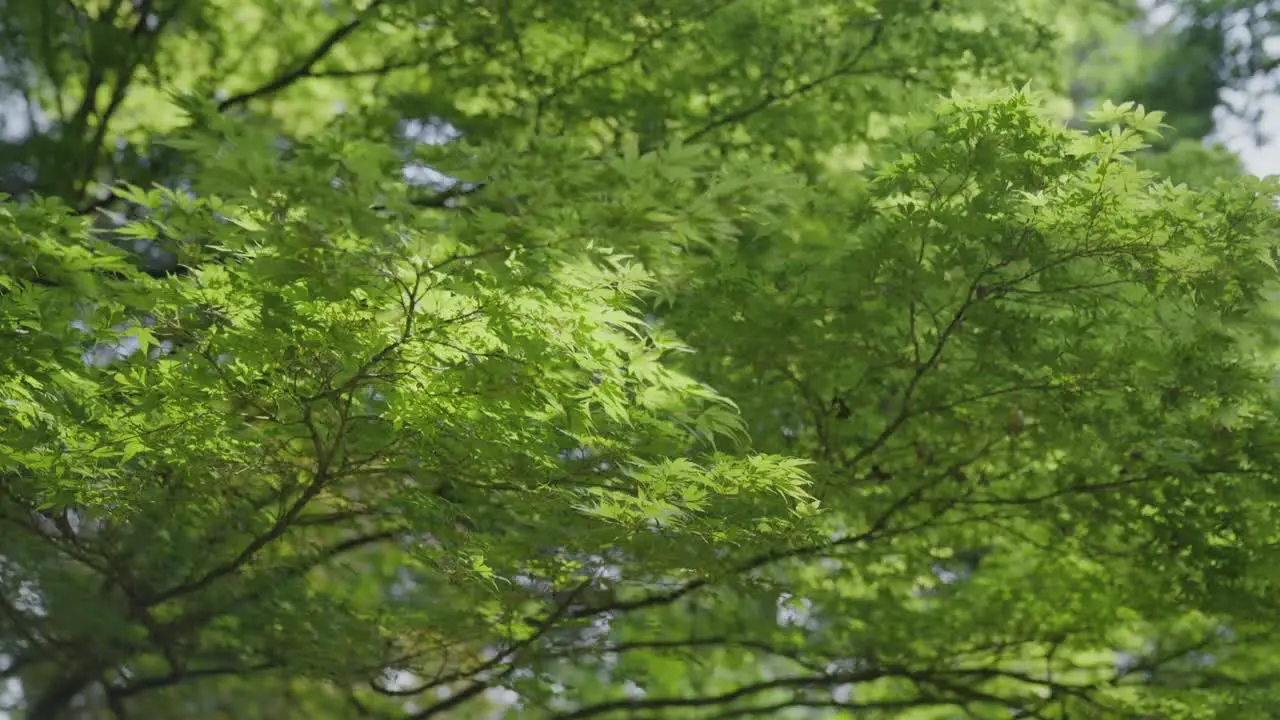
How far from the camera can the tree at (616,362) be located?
381 cm

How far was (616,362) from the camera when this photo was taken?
13.1 feet

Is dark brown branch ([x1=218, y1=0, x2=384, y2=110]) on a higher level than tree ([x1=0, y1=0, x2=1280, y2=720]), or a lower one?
higher

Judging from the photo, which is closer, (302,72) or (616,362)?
(616,362)

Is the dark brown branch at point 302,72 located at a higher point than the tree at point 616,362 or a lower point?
higher

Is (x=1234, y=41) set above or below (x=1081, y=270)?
above

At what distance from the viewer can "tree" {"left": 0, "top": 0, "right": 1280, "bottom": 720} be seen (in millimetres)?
3807

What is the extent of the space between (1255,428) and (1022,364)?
1.15 m

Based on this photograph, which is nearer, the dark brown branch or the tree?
the tree

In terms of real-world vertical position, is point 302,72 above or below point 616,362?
above

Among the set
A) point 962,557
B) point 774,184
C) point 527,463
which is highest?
point 962,557

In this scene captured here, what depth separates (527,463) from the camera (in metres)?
4.32

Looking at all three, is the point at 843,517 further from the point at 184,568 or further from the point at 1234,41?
the point at 1234,41

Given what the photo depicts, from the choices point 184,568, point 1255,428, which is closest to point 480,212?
point 184,568

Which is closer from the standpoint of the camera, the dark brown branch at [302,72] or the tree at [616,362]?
the tree at [616,362]
